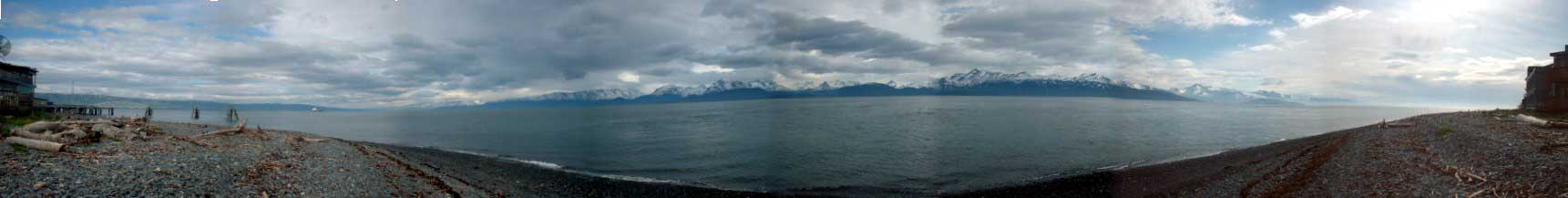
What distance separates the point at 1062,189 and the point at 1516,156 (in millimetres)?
14600

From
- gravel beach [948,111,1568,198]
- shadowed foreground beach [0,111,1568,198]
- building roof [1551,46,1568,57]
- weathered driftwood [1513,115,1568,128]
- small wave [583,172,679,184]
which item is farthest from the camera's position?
building roof [1551,46,1568,57]

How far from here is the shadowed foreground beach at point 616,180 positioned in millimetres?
15344

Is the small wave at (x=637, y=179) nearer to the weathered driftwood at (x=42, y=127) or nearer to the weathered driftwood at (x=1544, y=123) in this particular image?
the weathered driftwood at (x=42, y=127)

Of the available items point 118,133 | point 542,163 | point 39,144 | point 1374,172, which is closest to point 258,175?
point 39,144

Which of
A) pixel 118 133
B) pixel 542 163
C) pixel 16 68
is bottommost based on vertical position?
pixel 542 163

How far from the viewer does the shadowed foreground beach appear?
50.3 ft

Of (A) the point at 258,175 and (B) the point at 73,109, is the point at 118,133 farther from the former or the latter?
(B) the point at 73,109

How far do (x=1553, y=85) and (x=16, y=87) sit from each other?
155898mm

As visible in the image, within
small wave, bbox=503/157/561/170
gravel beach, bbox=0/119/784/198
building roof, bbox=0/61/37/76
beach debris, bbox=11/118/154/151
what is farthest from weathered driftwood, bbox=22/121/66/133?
building roof, bbox=0/61/37/76

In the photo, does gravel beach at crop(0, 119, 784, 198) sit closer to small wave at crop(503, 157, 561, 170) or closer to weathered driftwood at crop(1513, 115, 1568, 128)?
small wave at crop(503, 157, 561, 170)

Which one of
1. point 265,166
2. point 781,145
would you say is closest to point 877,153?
point 781,145

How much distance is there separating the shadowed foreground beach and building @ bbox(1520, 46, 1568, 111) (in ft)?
109

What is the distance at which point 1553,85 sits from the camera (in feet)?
177

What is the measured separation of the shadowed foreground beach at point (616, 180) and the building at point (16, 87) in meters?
46.8
